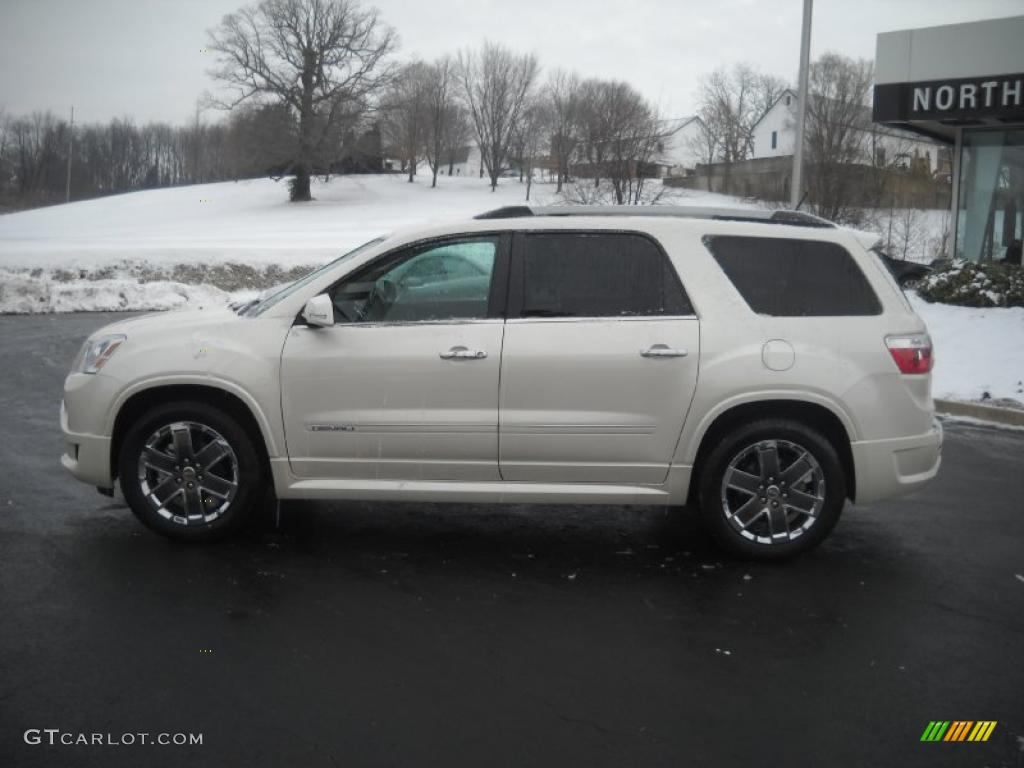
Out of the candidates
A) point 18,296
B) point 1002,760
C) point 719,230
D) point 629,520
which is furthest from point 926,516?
point 18,296

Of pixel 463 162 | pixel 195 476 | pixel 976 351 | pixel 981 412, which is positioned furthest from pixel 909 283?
pixel 463 162

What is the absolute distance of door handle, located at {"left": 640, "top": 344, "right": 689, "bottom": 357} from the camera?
16.8ft

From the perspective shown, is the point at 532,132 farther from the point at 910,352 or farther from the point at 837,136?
the point at 910,352

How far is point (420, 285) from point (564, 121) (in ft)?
228

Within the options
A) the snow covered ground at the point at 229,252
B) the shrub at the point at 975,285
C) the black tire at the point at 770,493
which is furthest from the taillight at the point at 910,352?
the shrub at the point at 975,285

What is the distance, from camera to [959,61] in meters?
18.5

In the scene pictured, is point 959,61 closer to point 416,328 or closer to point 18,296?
point 416,328

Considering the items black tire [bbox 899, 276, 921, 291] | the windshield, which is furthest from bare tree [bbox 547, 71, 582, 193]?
the windshield

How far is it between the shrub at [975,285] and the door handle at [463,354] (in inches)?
493

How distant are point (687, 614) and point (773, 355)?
1.47 meters

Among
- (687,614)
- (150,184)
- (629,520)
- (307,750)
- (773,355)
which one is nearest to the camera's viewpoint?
(307,750)

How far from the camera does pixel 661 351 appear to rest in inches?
202

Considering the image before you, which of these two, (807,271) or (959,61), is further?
(959,61)

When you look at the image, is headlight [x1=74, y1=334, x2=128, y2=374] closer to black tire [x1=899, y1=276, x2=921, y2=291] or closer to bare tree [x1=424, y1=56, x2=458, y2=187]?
black tire [x1=899, y1=276, x2=921, y2=291]
